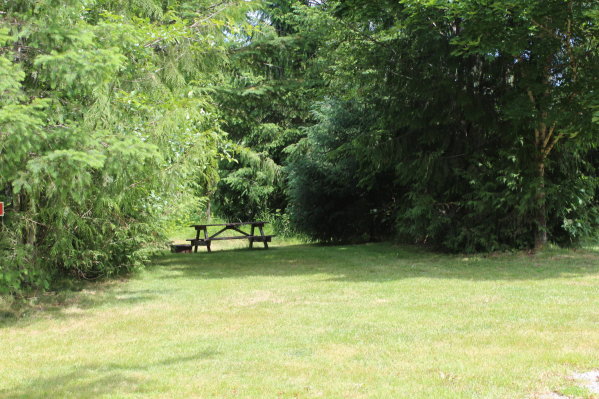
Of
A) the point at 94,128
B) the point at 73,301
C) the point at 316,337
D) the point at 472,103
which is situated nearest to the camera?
the point at 316,337

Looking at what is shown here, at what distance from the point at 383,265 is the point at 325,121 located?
6839 millimetres

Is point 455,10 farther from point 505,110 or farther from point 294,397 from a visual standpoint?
point 294,397

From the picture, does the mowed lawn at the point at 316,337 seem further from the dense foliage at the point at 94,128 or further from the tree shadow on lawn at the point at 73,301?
the dense foliage at the point at 94,128

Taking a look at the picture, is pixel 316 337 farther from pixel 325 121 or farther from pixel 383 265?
pixel 325 121

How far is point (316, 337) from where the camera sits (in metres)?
6.28

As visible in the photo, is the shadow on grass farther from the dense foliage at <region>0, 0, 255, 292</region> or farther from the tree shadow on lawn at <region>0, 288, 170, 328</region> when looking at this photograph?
the tree shadow on lawn at <region>0, 288, 170, 328</region>

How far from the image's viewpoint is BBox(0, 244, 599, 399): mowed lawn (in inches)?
185

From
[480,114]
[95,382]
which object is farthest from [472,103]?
[95,382]

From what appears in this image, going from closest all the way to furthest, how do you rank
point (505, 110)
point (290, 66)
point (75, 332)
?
point (75, 332)
point (505, 110)
point (290, 66)

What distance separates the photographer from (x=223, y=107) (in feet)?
57.5

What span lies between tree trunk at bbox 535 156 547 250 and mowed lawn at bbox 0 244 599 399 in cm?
224

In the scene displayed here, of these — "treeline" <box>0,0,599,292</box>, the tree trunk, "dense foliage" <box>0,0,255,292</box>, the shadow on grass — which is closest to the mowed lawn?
the shadow on grass

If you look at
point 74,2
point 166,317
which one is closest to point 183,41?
point 74,2

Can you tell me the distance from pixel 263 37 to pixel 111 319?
393 inches
